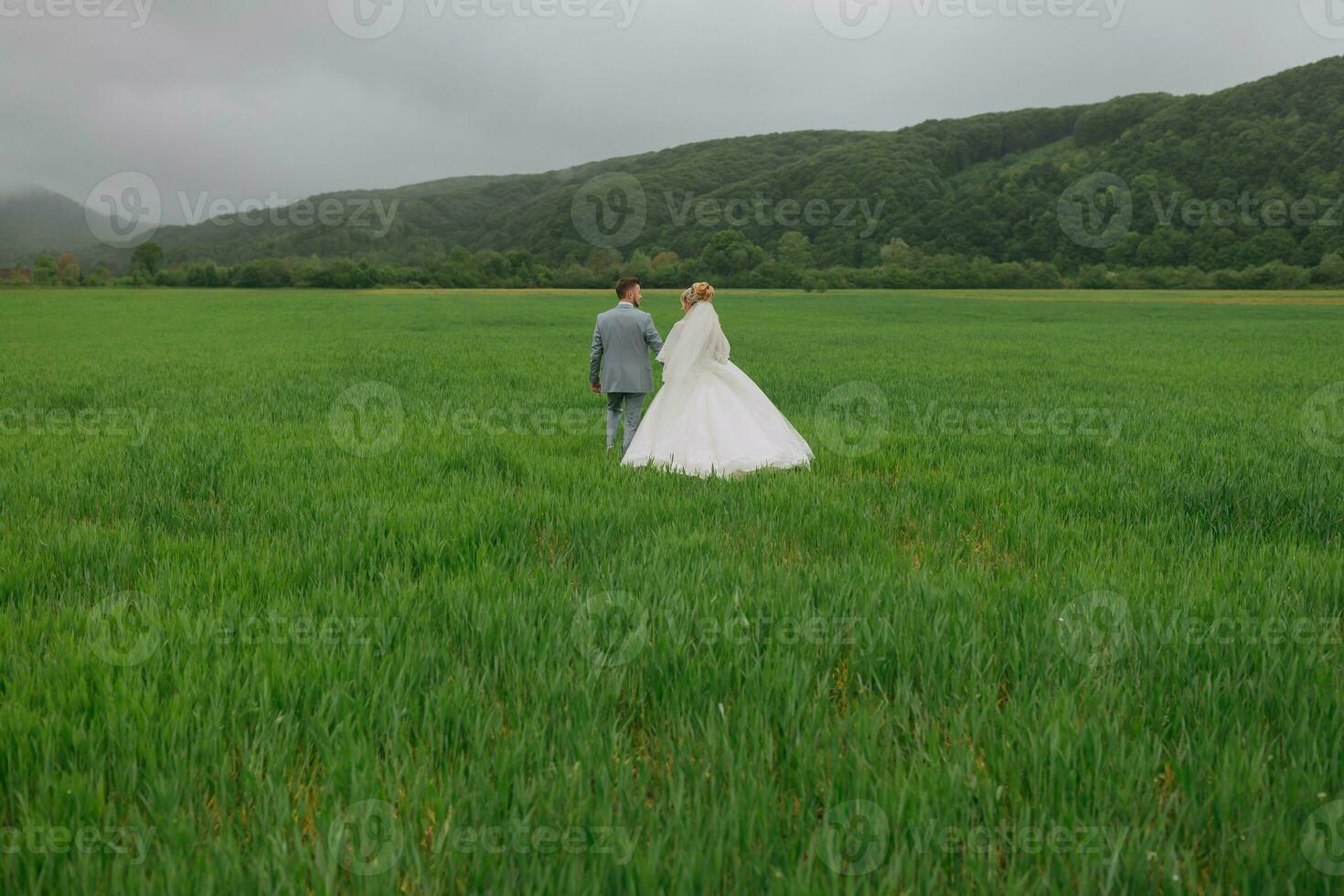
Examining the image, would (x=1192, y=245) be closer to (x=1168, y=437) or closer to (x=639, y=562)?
(x=1168, y=437)

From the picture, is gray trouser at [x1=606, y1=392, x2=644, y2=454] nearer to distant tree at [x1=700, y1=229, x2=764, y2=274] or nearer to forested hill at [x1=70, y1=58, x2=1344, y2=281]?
distant tree at [x1=700, y1=229, x2=764, y2=274]

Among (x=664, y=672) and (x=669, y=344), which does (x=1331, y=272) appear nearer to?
(x=669, y=344)

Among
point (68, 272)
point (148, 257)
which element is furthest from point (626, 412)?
point (148, 257)

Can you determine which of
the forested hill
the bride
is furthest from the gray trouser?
the forested hill

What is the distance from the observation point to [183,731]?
257 cm

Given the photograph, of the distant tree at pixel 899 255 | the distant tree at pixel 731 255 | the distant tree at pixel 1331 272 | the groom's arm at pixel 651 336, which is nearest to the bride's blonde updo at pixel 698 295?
the groom's arm at pixel 651 336

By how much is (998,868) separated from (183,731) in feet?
8.66

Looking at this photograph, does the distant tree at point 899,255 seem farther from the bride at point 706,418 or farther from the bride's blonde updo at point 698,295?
the bride at point 706,418

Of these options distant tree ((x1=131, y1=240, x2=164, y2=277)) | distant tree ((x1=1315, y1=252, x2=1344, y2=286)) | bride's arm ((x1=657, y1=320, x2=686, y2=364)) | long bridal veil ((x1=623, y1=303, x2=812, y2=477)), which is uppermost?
distant tree ((x1=131, y1=240, x2=164, y2=277))

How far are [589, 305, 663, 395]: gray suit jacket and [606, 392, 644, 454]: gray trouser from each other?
5.6 inches

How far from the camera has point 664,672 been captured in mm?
3107

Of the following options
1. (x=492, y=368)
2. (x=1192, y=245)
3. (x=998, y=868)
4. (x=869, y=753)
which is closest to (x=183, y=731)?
(x=869, y=753)

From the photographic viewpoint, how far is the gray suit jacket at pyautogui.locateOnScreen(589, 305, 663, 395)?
28.1 feet

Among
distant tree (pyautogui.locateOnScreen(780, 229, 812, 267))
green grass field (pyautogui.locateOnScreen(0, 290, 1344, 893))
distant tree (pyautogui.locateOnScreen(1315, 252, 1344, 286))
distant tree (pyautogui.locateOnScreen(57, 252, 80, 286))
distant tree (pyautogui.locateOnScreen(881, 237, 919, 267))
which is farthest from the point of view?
distant tree (pyautogui.locateOnScreen(780, 229, 812, 267))
